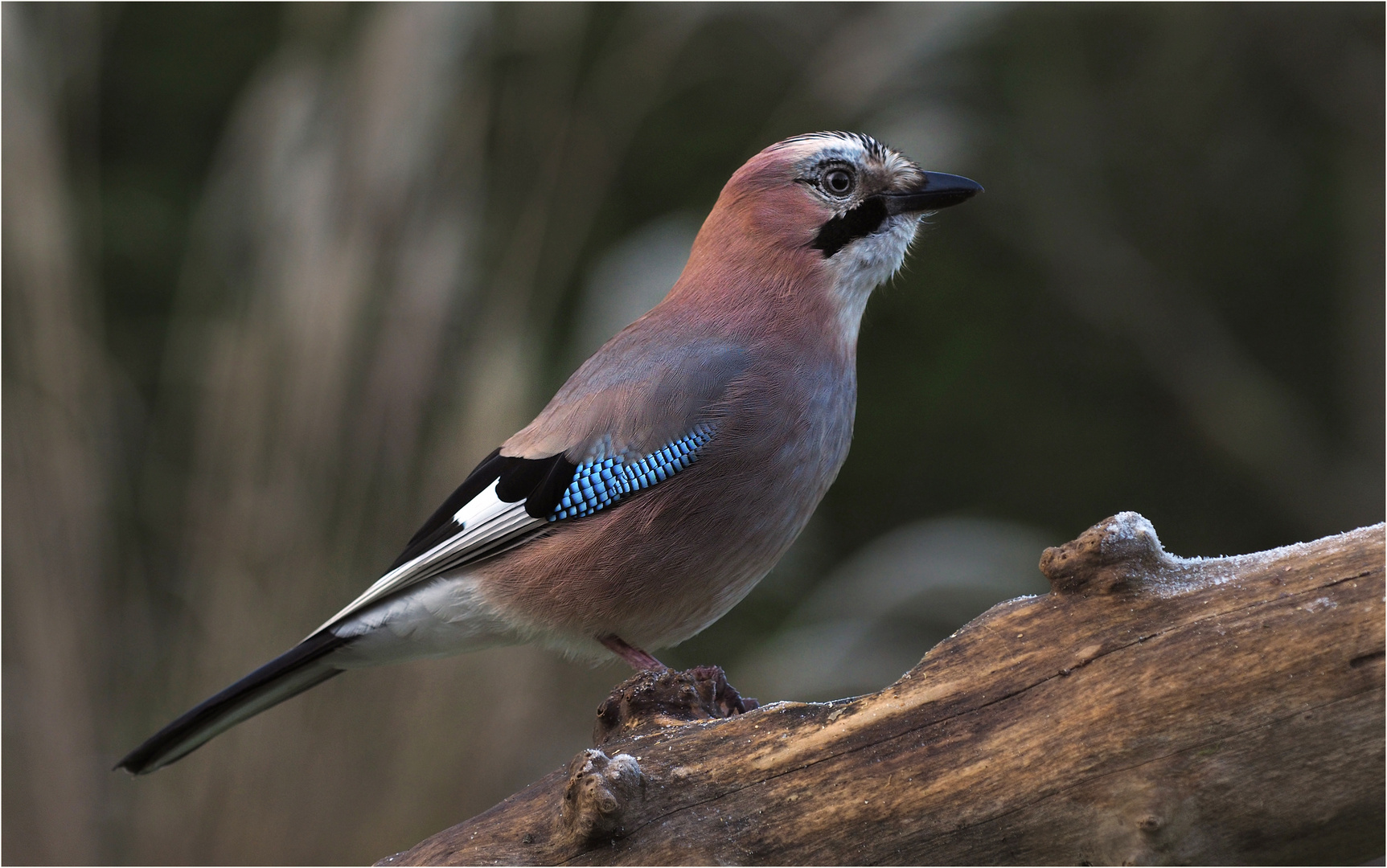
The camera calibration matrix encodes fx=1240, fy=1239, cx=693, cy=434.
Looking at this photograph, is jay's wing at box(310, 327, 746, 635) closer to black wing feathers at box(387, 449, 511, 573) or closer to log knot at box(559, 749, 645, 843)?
black wing feathers at box(387, 449, 511, 573)

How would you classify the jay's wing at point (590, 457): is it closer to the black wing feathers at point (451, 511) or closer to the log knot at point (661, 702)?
the black wing feathers at point (451, 511)

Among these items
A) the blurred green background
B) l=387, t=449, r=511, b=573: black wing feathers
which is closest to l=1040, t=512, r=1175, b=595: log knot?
l=387, t=449, r=511, b=573: black wing feathers

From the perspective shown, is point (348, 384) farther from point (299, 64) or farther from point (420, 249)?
point (299, 64)

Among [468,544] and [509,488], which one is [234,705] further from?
[509,488]

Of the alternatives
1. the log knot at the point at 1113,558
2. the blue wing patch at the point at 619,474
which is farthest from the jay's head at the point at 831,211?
the log knot at the point at 1113,558

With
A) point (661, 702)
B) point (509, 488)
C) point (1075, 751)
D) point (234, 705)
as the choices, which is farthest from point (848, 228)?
point (234, 705)

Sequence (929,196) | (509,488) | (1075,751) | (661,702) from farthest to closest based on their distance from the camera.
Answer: (929,196) → (509,488) → (661,702) → (1075,751)
